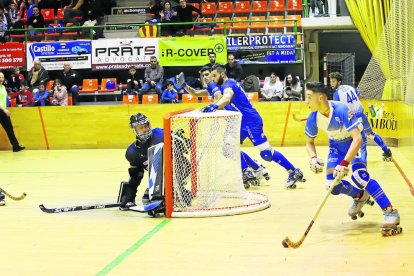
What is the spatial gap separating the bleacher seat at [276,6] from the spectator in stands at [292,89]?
399 cm

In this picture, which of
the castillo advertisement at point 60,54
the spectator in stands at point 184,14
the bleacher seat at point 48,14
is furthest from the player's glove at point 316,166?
the bleacher seat at point 48,14

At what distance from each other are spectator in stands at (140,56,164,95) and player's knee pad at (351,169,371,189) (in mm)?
13351

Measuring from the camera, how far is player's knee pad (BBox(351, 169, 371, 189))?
7516mm

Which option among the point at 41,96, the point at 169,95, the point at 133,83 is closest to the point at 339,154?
the point at 169,95

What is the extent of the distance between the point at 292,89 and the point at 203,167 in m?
11.7

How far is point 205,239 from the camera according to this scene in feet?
24.6

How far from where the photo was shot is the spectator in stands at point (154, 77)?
2062 cm

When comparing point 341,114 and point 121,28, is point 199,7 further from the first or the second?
point 341,114

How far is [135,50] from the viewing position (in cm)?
2178

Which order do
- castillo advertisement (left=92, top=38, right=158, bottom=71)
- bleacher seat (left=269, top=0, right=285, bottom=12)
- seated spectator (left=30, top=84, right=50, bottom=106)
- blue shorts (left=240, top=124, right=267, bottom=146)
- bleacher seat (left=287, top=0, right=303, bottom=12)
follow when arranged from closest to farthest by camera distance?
blue shorts (left=240, top=124, right=267, bottom=146) → seated spectator (left=30, top=84, right=50, bottom=106) → castillo advertisement (left=92, top=38, right=158, bottom=71) → bleacher seat (left=287, top=0, right=303, bottom=12) → bleacher seat (left=269, top=0, right=285, bottom=12)

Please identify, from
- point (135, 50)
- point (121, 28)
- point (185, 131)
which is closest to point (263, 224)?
point (185, 131)

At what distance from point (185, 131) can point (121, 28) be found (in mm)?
15495

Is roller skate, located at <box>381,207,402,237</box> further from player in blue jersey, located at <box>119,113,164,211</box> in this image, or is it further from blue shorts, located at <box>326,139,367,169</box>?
player in blue jersey, located at <box>119,113,164,211</box>

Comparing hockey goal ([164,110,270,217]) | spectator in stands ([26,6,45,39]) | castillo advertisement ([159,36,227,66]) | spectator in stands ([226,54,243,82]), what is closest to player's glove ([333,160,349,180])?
hockey goal ([164,110,270,217])
